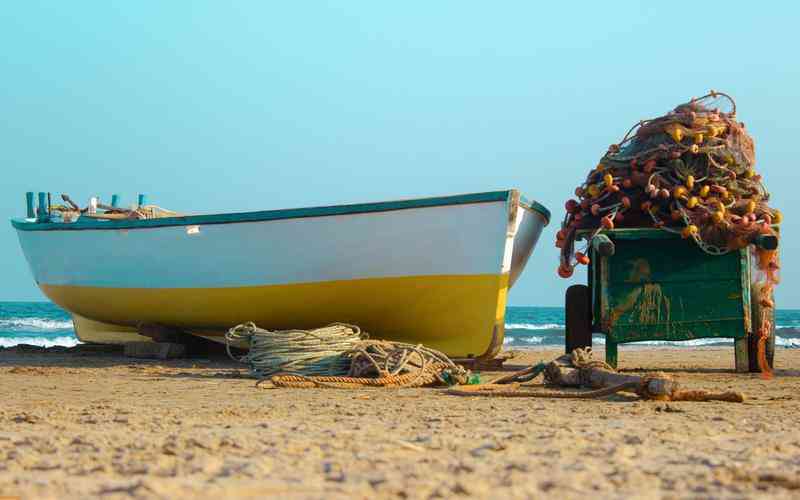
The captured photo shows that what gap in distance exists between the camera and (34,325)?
87.5ft

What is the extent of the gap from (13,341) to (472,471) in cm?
2076

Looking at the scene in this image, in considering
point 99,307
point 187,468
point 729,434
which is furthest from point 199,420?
point 99,307

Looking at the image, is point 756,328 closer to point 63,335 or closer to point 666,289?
point 666,289

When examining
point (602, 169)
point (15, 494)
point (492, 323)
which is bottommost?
point (15, 494)

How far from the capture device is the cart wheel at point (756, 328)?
7.05m

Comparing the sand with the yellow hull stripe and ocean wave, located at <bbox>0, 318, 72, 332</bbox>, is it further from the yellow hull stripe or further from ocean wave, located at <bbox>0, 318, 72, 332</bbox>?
ocean wave, located at <bbox>0, 318, 72, 332</bbox>

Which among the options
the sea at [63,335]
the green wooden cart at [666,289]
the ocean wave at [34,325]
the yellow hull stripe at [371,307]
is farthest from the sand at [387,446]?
the ocean wave at [34,325]

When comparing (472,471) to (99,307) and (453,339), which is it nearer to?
(453,339)

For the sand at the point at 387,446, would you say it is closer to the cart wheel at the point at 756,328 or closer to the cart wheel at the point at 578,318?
the cart wheel at the point at 756,328

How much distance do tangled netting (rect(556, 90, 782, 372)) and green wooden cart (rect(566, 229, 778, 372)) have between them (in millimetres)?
132

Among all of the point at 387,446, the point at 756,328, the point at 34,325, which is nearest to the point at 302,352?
the point at 387,446

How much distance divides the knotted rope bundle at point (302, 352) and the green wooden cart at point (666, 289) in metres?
1.90

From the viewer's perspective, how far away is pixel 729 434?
363cm

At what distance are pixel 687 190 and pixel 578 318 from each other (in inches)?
52.1
